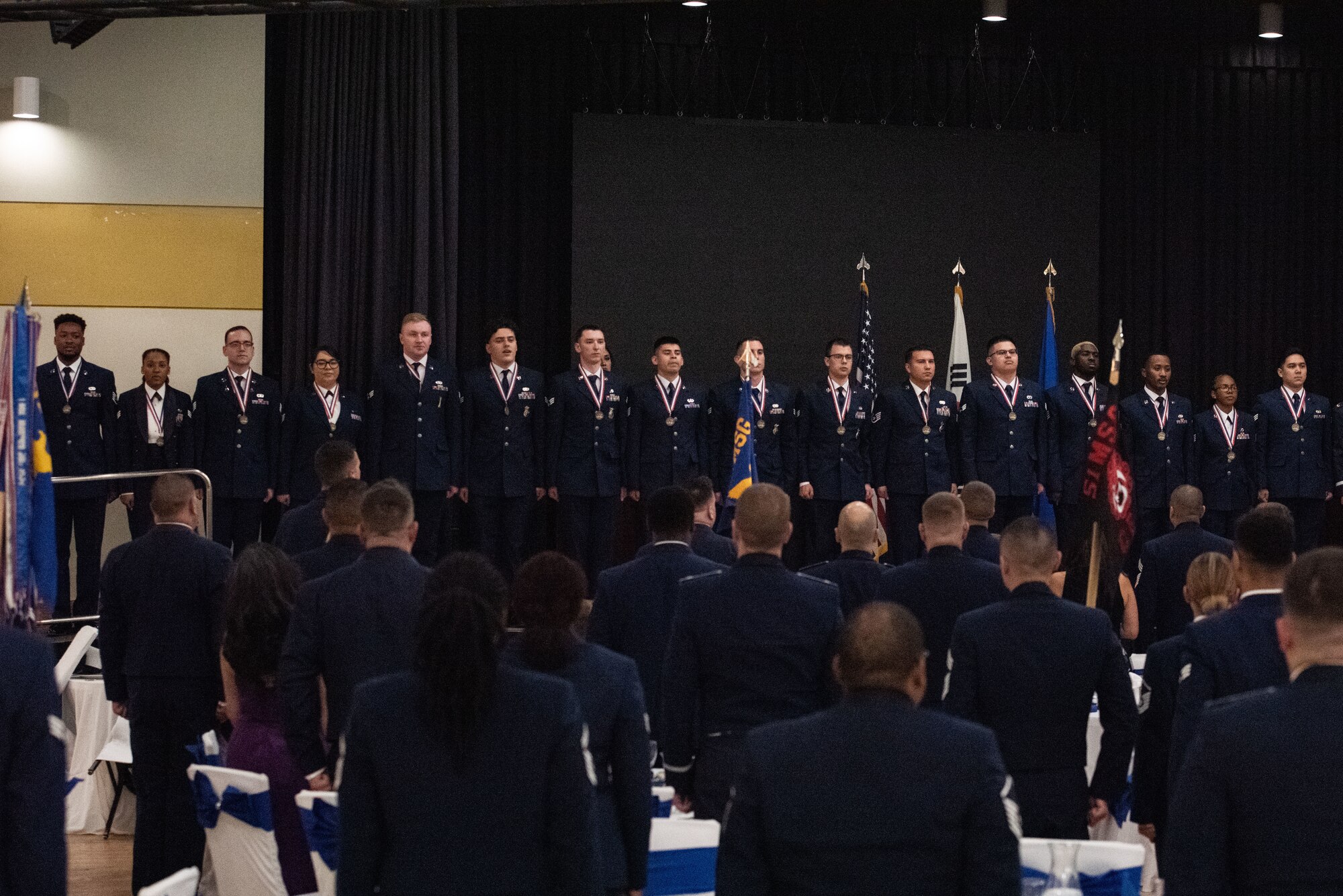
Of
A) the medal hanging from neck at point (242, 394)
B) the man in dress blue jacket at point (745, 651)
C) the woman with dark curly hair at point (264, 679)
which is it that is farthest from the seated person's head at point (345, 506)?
the medal hanging from neck at point (242, 394)

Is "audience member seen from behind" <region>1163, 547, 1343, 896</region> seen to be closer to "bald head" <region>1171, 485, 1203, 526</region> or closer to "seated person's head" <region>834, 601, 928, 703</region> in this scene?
"seated person's head" <region>834, 601, 928, 703</region>

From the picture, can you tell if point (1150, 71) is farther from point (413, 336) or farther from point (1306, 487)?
point (413, 336)

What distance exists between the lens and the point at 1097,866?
3258 mm

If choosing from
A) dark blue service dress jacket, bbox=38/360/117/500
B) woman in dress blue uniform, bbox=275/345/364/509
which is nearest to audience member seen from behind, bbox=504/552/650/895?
woman in dress blue uniform, bbox=275/345/364/509

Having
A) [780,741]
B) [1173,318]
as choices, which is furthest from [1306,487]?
[780,741]

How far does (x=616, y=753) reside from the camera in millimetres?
3314

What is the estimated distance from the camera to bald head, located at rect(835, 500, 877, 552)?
507cm

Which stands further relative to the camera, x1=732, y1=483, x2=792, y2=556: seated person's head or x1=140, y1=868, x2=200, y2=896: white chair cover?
x1=732, y1=483, x2=792, y2=556: seated person's head

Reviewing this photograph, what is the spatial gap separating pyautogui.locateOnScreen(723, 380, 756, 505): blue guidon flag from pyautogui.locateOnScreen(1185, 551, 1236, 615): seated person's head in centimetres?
489

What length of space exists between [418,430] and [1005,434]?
3.46 m

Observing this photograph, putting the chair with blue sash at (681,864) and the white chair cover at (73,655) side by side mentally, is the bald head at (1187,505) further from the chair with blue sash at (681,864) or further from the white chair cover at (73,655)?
the white chair cover at (73,655)

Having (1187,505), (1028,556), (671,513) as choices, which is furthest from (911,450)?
(1028,556)

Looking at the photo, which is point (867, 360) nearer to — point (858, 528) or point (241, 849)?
point (858, 528)

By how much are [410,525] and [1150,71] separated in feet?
29.1
